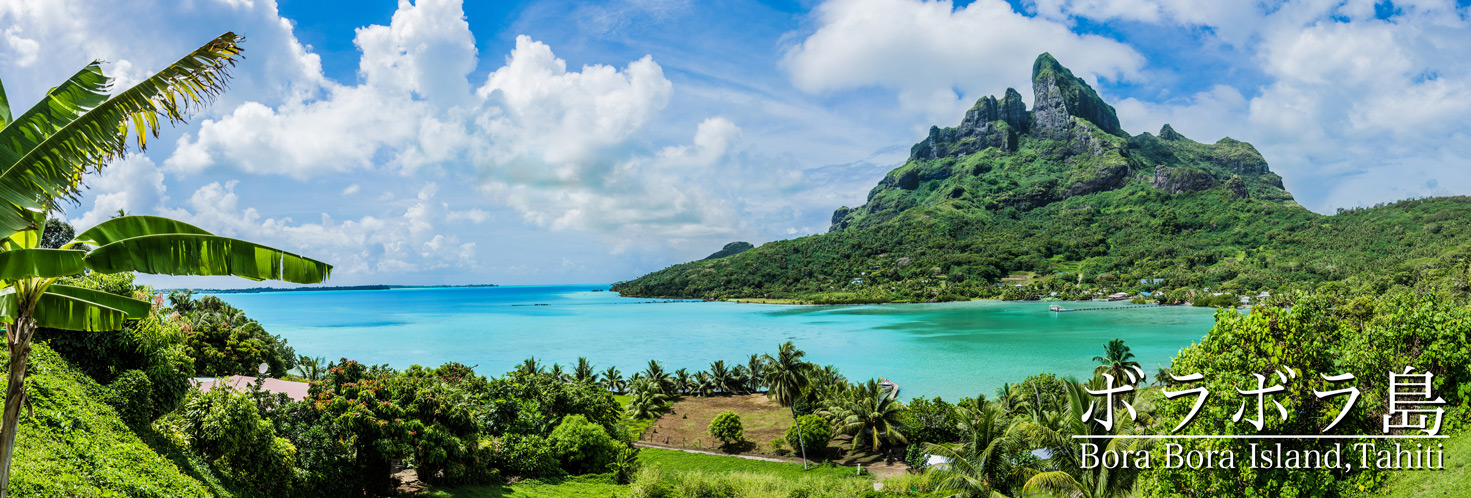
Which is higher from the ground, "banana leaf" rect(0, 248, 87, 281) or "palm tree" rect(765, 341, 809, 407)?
"banana leaf" rect(0, 248, 87, 281)

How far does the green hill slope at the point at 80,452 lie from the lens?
8.98 meters

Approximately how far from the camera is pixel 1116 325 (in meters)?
94.2

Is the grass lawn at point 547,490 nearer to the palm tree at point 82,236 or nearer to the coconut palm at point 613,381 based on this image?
the palm tree at point 82,236

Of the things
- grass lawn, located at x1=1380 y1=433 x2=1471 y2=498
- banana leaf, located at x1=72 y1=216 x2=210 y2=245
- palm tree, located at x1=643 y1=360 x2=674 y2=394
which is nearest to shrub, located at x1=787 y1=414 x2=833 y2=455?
palm tree, located at x1=643 y1=360 x2=674 y2=394

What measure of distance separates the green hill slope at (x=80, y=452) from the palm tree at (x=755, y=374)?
145 ft

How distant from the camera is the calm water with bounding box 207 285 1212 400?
219 feet

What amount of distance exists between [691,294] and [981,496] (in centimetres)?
17801

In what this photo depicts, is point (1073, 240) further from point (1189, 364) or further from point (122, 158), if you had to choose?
point (122, 158)

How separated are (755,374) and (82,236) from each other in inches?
2058

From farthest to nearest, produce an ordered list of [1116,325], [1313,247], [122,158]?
[1313,247], [1116,325], [122,158]

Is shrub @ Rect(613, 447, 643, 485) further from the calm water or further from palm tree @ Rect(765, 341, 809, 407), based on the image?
the calm water

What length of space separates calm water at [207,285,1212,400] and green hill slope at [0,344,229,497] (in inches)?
1982

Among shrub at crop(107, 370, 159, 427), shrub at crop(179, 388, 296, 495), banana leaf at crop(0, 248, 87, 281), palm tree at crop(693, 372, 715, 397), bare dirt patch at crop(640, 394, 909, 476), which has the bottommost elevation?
bare dirt patch at crop(640, 394, 909, 476)

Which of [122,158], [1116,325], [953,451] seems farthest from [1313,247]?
[122,158]
